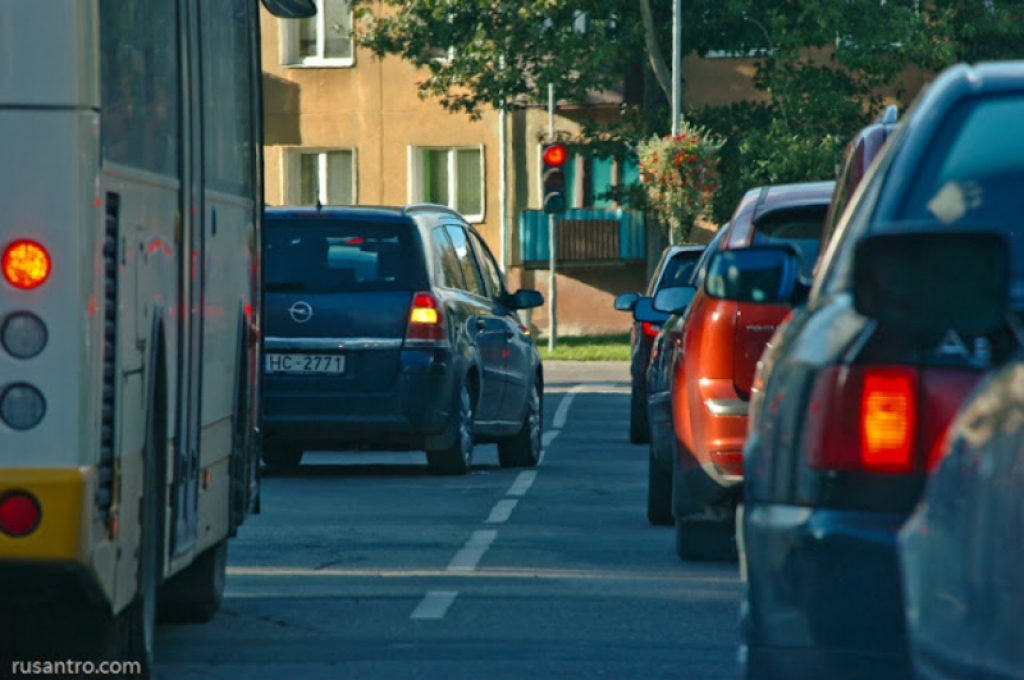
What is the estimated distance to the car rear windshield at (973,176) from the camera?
527 centimetres

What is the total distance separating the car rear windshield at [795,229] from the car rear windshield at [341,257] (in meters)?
6.05

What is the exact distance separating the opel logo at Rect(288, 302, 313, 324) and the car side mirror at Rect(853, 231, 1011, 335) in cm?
1240

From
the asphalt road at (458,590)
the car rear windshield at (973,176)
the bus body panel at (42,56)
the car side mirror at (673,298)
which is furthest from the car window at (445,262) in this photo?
the car rear windshield at (973,176)

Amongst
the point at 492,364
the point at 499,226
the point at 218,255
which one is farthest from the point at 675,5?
the point at 218,255

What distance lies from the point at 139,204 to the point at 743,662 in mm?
2564

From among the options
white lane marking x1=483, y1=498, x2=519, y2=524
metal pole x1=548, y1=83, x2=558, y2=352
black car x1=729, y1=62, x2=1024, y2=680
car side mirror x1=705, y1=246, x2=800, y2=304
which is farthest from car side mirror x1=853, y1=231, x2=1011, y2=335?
metal pole x1=548, y1=83, x2=558, y2=352

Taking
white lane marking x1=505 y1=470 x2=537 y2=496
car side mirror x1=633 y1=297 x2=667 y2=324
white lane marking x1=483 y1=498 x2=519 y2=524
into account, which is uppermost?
car side mirror x1=633 y1=297 x2=667 y2=324

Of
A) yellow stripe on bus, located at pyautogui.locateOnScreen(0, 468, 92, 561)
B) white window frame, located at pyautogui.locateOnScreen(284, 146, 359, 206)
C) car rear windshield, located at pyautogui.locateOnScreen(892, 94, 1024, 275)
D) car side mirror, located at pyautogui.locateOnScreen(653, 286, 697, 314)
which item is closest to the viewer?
car rear windshield, located at pyautogui.locateOnScreen(892, 94, 1024, 275)

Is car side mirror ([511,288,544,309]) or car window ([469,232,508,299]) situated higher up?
car window ([469,232,508,299])

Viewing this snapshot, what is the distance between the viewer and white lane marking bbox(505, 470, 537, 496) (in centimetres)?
1619

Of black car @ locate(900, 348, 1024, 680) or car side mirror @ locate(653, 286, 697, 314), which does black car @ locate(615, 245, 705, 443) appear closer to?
car side mirror @ locate(653, 286, 697, 314)

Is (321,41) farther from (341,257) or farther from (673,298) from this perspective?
(673,298)

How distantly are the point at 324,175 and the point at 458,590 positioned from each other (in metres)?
44.2

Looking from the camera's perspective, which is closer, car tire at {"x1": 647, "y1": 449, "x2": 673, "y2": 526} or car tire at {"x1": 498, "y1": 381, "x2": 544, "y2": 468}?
car tire at {"x1": 647, "y1": 449, "x2": 673, "y2": 526}
